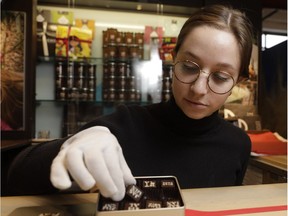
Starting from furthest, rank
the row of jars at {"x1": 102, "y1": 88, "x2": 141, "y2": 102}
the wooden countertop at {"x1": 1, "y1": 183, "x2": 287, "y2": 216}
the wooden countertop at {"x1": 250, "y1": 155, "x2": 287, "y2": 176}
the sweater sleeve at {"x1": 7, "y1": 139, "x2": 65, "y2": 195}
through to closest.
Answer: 1. the row of jars at {"x1": 102, "y1": 88, "x2": 141, "y2": 102}
2. the wooden countertop at {"x1": 250, "y1": 155, "x2": 287, "y2": 176}
3. the sweater sleeve at {"x1": 7, "y1": 139, "x2": 65, "y2": 195}
4. the wooden countertop at {"x1": 1, "y1": 183, "x2": 287, "y2": 216}

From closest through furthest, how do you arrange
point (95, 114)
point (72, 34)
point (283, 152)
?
point (283, 152) → point (72, 34) → point (95, 114)

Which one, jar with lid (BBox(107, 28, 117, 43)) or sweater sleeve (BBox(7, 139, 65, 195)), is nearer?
sweater sleeve (BBox(7, 139, 65, 195))

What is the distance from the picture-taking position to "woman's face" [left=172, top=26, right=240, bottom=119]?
678 mm

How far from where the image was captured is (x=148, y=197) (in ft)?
1.31

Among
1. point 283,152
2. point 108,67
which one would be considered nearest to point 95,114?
point 108,67

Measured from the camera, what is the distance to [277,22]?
300 centimetres

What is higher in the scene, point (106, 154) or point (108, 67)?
point (108, 67)

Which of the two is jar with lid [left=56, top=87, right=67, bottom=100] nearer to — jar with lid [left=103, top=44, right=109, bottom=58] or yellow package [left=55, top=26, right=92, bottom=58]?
yellow package [left=55, top=26, right=92, bottom=58]

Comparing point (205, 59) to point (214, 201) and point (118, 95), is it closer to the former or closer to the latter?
point (214, 201)

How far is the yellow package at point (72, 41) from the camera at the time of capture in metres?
2.21

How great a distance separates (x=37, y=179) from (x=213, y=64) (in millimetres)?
524

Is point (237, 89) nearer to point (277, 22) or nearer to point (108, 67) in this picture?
point (108, 67)

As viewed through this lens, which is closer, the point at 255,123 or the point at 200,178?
the point at 200,178

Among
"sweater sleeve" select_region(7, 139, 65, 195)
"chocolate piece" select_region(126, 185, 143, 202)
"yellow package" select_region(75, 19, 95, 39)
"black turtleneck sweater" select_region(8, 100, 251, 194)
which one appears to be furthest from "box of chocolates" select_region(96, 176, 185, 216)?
"yellow package" select_region(75, 19, 95, 39)
